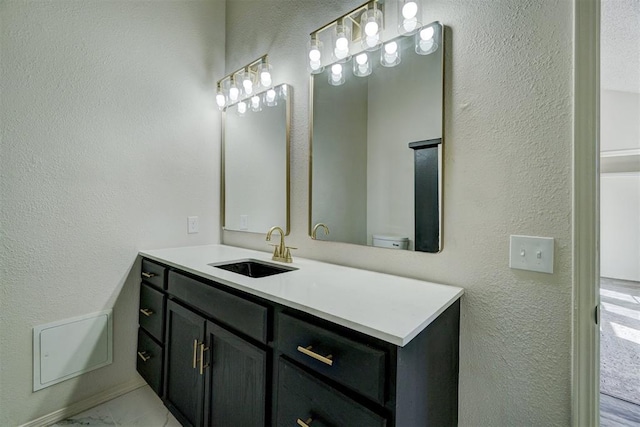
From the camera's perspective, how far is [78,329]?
5.45 feet

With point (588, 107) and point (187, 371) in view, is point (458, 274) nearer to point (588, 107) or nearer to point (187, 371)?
point (588, 107)

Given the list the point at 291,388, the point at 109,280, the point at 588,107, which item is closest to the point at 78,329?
the point at 109,280

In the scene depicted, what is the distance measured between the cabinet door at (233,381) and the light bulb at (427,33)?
1.38 metres

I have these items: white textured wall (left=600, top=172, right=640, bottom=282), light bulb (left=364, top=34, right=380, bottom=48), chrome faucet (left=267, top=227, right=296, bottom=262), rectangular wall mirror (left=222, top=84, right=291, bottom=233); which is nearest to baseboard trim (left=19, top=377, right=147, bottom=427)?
rectangular wall mirror (left=222, top=84, right=291, bottom=233)

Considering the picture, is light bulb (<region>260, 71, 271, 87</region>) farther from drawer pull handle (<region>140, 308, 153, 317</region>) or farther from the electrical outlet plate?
drawer pull handle (<region>140, 308, 153, 317</region>)

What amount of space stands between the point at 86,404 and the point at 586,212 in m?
2.54

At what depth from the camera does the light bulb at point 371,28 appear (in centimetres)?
133

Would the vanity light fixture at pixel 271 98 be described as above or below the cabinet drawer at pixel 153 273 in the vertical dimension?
above

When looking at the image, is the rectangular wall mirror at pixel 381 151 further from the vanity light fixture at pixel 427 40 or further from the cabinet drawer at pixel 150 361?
the cabinet drawer at pixel 150 361

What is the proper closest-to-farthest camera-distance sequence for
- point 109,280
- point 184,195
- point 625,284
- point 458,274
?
point 458,274, point 109,280, point 184,195, point 625,284

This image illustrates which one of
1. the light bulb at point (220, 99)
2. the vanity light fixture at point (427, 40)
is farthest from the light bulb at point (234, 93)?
the vanity light fixture at point (427, 40)

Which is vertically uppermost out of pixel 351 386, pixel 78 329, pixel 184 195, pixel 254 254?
pixel 184 195

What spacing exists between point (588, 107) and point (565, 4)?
0.35 metres

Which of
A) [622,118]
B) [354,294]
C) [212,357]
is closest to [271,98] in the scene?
[354,294]
